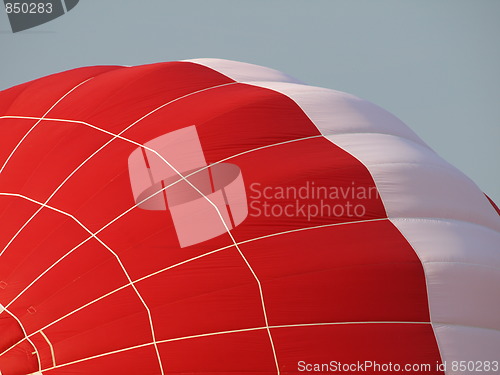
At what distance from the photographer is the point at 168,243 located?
12.5ft

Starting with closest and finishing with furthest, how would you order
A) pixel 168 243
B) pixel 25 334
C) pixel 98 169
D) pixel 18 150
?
1. pixel 25 334
2. pixel 168 243
3. pixel 98 169
4. pixel 18 150

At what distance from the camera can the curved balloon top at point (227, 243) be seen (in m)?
3.62

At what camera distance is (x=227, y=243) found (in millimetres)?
3885

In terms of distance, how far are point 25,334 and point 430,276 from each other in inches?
72.4

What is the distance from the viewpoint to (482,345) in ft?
13.1

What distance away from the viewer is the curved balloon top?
362 cm

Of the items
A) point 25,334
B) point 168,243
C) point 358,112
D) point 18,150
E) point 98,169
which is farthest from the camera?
point 358,112

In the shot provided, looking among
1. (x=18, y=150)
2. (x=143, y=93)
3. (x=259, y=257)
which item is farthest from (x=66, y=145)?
(x=259, y=257)

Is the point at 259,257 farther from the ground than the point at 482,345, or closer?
farther from the ground

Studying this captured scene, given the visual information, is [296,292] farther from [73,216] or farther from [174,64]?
[174,64]

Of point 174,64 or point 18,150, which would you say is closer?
point 18,150

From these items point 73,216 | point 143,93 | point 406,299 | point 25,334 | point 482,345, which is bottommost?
point 482,345

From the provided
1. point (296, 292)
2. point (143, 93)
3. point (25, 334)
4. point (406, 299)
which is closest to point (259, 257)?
point (296, 292)

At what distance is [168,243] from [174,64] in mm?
1657
